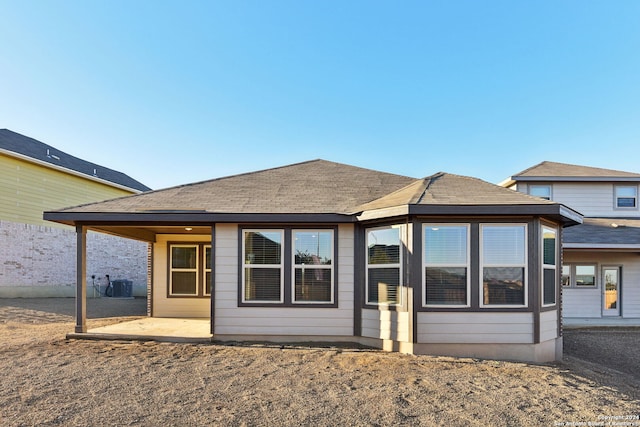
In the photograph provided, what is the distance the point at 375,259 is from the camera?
25.0 ft

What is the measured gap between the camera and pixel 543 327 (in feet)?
23.2

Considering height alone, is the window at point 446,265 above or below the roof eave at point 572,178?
below

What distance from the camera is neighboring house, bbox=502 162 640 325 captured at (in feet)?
41.3

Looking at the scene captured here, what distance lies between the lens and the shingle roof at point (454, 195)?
6.90 meters

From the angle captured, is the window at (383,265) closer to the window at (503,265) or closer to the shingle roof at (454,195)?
the shingle roof at (454,195)

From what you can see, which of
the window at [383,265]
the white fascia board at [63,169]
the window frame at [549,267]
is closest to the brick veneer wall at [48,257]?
the white fascia board at [63,169]

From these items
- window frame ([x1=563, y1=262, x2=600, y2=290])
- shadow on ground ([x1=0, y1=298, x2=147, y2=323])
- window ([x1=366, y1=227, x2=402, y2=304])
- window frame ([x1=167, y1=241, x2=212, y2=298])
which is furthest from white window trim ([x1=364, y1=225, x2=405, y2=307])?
window frame ([x1=563, y1=262, x2=600, y2=290])

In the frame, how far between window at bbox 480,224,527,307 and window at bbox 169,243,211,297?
720cm

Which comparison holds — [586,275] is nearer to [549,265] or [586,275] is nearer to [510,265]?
[549,265]

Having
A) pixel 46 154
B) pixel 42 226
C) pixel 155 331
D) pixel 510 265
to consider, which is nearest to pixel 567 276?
pixel 510 265

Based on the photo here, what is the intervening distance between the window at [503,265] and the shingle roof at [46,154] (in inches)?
692

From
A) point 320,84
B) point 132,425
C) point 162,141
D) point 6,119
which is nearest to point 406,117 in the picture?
point 320,84

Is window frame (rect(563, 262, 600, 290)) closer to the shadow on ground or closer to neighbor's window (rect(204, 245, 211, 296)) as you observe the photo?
neighbor's window (rect(204, 245, 211, 296))

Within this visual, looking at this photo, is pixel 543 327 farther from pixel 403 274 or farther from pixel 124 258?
pixel 124 258
